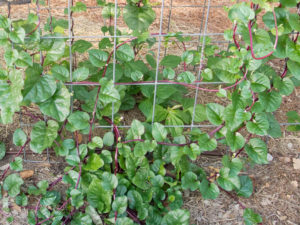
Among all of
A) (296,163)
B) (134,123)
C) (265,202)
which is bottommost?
(265,202)

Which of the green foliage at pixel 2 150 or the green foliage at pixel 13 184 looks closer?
the green foliage at pixel 13 184

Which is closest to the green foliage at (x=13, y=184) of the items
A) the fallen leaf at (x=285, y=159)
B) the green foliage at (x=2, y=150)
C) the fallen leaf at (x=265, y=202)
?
the green foliage at (x=2, y=150)

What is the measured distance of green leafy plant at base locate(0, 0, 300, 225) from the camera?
1.53 metres

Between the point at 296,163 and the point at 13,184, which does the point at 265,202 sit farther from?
the point at 13,184

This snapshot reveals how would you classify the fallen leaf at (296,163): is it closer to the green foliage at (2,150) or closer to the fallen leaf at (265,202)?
the fallen leaf at (265,202)

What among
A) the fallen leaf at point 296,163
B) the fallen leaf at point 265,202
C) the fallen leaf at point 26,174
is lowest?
the fallen leaf at point 265,202

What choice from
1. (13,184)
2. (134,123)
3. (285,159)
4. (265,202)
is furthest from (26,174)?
(285,159)

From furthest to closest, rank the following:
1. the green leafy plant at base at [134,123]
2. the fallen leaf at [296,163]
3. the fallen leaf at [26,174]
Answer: the fallen leaf at [296,163] < the fallen leaf at [26,174] < the green leafy plant at base at [134,123]

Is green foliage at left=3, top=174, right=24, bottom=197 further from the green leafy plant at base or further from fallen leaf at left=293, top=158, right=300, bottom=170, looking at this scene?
fallen leaf at left=293, top=158, right=300, bottom=170

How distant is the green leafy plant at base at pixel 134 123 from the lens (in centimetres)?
153

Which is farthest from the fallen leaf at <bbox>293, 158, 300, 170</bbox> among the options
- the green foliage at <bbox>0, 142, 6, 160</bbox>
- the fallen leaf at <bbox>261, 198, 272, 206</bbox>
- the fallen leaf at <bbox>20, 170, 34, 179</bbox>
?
the green foliage at <bbox>0, 142, 6, 160</bbox>

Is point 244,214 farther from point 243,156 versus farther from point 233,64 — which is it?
point 233,64

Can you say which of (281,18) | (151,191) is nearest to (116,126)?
(151,191)

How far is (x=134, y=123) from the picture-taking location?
1708 millimetres
